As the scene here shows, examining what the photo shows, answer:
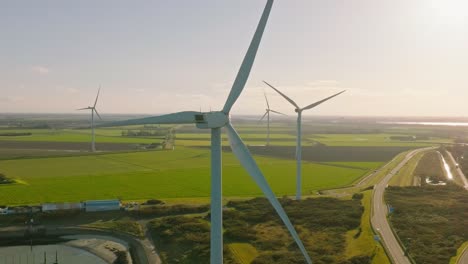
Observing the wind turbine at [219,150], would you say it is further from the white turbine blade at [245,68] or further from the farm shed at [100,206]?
the farm shed at [100,206]

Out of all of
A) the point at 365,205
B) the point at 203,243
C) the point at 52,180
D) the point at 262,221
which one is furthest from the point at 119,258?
the point at 52,180

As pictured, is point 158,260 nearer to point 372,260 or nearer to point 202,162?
point 372,260

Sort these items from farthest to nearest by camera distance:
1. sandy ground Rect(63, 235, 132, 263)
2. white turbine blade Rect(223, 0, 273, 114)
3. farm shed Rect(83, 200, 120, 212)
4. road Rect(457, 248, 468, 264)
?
farm shed Rect(83, 200, 120, 212) → sandy ground Rect(63, 235, 132, 263) → road Rect(457, 248, 468, 264) → white turbine blade Rect(223, 0, 273, 114)

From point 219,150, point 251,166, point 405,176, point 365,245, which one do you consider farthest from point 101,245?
point 405,176

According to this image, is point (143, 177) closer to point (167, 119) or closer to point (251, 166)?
point (167, 119)

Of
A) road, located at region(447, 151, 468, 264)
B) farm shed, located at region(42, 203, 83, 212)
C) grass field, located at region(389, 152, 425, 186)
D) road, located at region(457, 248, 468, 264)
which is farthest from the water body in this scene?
grass field, located at region(389, 152, 425, 186)

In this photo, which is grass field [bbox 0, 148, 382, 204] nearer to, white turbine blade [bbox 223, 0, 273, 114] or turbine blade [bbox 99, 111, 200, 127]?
turbine blade [bbox 99, 111, 200, 127]

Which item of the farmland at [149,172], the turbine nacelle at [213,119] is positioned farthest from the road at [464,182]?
the turbine nacelle at [213,119]
